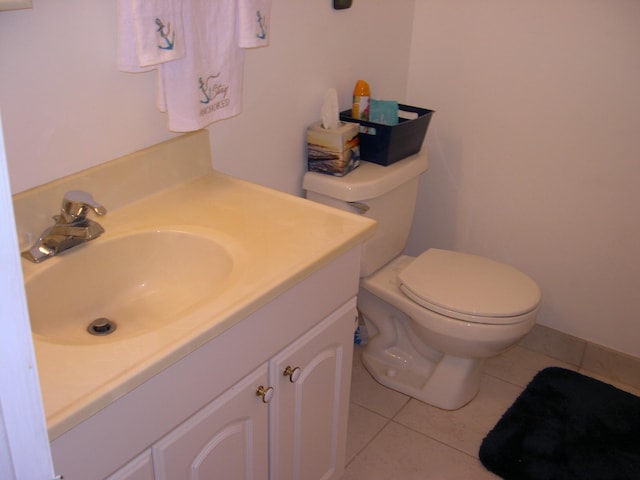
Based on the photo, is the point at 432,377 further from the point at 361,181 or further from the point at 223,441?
the point at 223,441

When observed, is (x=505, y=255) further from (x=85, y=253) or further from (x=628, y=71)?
(x=85, y=253)

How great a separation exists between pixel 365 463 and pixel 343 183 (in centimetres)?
82

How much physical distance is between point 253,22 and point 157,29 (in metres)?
0.25

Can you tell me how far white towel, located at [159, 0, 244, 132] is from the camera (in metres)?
1.34

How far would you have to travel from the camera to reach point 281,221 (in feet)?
4.67

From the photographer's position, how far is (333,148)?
1.88 meters

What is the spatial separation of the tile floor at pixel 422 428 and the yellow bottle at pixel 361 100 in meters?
0.88

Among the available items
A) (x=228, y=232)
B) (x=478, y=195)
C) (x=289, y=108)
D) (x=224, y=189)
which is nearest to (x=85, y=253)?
(x=228, y=232)

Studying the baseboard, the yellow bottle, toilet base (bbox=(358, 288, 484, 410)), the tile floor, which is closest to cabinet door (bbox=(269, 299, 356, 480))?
the tile floor

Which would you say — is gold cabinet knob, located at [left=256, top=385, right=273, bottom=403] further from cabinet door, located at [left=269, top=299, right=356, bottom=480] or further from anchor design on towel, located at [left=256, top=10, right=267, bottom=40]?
anchor design on towel, located at [left=256, top=10, right=267, bottom=40]

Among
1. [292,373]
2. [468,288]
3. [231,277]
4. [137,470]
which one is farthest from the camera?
[468,288]

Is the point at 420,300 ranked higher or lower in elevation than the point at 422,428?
higher

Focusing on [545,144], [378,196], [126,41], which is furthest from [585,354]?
[126,41]

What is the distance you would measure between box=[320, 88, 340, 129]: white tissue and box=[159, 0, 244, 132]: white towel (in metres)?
0.47
